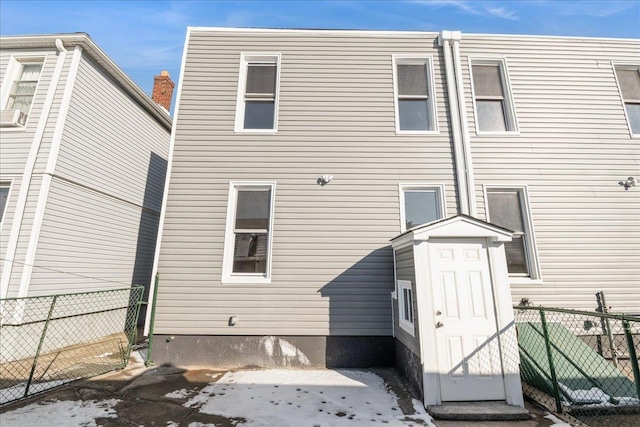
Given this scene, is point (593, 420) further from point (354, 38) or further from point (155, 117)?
point (155, 117)

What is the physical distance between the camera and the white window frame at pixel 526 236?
5465 mm

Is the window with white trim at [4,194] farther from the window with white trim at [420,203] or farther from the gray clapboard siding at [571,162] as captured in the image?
the gray clapboard siding at [571,162]

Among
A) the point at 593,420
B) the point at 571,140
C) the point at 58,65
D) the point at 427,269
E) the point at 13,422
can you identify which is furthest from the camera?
the point at 58,65

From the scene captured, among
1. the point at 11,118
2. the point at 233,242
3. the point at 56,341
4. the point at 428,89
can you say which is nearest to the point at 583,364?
the point at 428,89

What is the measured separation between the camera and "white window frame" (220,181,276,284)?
5.41 meters

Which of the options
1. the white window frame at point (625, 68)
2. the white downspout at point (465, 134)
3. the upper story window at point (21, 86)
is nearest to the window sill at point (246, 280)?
the white downspout at point (465, 134)

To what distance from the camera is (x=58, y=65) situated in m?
6.67

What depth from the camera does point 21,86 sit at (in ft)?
22.4

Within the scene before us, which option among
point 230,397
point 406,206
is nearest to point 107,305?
point 230,397

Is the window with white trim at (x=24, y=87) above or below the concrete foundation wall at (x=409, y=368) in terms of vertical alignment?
above

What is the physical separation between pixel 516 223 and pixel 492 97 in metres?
2.93

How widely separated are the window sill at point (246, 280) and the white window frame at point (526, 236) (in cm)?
458

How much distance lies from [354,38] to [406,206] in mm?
4193

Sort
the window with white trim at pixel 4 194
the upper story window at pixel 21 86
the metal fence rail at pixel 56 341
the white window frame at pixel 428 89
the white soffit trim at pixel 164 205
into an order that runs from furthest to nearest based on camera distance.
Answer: the upper story window at pixel 21 86, the white window frame at pixel 428 89, the window with white trim at pixel 4 194, the white soffit trim at pixel 164 205, the metal fence rail at pixel 56 341
